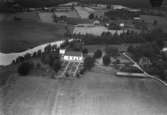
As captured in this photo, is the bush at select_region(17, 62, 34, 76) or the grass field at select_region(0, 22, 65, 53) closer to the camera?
the bush at select_region(17, 62, 34, 76)

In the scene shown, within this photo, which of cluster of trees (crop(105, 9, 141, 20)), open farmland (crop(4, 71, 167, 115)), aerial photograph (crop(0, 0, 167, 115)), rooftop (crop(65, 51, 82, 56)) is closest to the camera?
open farmland (crop(4, 71, 167, 115))

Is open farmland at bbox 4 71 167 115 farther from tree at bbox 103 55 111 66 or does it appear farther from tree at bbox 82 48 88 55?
tree at bbox 82 48 88 55

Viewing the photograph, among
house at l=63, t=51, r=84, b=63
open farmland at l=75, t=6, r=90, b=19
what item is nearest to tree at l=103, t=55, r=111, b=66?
house at l=63, t=51, r=84, b=63

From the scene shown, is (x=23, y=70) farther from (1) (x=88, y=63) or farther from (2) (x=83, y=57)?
(2) (x=83, y=57)

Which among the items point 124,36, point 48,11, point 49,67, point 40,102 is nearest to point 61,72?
point 49,67

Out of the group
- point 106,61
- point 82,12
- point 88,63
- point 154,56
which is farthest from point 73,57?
point 82,12

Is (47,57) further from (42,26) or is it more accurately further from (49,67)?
(42,26)

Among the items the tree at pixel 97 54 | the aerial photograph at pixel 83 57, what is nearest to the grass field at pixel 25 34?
the aerial photograph at pixel 83 57

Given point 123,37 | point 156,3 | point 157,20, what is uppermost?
point 156,3

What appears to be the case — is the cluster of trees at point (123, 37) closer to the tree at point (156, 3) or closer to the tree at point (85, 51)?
Result: the tree at point (85, 51)
